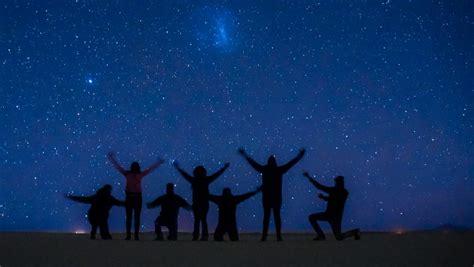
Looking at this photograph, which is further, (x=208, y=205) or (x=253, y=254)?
(x=208, y=205)

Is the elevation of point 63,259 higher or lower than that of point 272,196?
lower

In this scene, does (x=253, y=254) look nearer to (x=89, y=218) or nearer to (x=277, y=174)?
(x=277, y=174)

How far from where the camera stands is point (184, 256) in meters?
7.94

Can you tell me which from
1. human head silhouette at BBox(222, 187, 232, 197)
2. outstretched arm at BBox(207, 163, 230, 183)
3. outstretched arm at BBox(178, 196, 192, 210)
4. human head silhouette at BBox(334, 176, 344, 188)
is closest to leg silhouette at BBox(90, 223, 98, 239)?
outstretched arm at BBox(178, 196, 192, 210)

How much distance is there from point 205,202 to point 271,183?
5.98 feet

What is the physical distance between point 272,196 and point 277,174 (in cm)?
55

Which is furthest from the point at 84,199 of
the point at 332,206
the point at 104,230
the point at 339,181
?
the point at 339,181

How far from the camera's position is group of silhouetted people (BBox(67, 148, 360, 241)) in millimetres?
12742

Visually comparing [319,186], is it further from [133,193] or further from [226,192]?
[133,193]

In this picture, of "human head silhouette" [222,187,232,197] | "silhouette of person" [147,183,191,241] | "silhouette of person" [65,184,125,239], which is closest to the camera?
"human head silhouette" [222,187,232,197]

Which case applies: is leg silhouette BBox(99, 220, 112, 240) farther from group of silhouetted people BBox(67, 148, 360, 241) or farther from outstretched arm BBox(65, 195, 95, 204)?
outstretched arm BBox(65, 195, 95, 204)

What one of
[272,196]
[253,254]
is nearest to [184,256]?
[253,254]

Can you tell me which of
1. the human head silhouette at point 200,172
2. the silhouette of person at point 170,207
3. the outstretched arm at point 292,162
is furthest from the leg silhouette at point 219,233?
the outstretched arm at point 292,162

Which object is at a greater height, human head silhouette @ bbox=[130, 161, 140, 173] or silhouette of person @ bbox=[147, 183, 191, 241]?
human head silhouette @ bbox=[130, 161, 140, 173]
